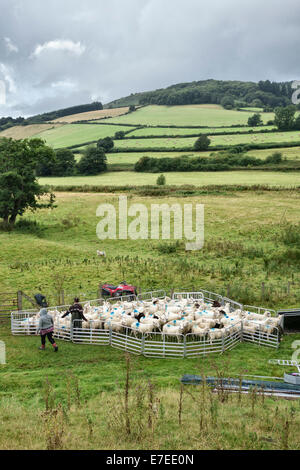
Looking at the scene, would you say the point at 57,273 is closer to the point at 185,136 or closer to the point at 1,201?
the point at 1,201

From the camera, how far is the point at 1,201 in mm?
36844

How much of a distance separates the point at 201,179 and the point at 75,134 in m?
63.4

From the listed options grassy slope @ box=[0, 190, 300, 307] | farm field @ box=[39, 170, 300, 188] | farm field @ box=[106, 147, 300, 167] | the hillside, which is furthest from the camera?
the hillside

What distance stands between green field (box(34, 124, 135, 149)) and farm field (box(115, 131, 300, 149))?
38.8ft

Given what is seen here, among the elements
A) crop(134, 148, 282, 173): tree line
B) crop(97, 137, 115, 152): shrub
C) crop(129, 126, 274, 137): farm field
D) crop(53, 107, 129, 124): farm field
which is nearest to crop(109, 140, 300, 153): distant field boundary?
crop(97, 137, 115, 152): shrub

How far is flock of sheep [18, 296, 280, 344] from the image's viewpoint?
14816mm

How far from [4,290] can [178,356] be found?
12.3 m

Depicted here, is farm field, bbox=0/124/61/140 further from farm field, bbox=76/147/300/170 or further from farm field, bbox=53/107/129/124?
farm field, bbox=76/147/300/170

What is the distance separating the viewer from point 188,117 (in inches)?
4781

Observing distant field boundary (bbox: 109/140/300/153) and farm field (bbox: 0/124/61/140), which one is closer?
distant field boundary (bbox: 109/140/300/153)

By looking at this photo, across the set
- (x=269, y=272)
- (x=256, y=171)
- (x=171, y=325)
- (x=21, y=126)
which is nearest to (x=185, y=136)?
(x=256, y=171)

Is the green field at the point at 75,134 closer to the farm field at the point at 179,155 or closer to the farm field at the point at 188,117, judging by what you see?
the farm field at the point at 188,117

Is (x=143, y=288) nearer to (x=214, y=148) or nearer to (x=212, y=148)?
(x=214, y=148)

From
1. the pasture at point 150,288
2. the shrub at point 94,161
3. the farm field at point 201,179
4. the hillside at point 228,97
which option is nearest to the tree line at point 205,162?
the farm field at point 201,179
